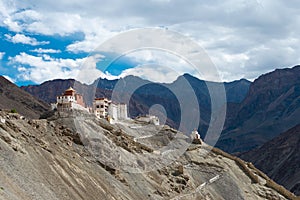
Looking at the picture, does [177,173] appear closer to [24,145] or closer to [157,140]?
[157,140]

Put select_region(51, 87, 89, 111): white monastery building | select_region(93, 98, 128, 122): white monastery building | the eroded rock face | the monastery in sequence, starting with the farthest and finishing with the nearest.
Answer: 1. select_region(93, 98, 128, 122): white monastery building
2. the monastery
3. select_region(51, 87, 89, 111): white monastery building
4. the eroded rock face

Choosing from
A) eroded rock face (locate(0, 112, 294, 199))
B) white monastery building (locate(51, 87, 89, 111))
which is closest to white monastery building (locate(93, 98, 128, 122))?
eroded rock face (locate(0, 112, 294, 199))

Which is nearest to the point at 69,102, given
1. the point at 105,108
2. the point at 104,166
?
the point at 105,108

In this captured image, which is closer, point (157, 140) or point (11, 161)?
point (11, 161)

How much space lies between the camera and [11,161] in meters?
40.5

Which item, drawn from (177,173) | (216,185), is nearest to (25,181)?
(177,173)

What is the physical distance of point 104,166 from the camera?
56.9 meters

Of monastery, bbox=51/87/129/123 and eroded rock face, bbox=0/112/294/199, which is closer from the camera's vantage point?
eroded rock face, bbox=0/112/294/199

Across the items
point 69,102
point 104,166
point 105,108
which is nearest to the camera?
point 104,166

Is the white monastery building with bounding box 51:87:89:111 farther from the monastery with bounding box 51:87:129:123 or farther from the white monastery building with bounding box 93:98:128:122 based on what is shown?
the white monastery building with bounding box 93:98:128:122

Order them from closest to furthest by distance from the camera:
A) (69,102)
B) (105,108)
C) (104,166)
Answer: (104,166)
(69,102)
(105,108)

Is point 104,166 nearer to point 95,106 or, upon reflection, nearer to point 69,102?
point 69,102

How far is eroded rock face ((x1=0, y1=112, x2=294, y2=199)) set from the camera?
135 ft

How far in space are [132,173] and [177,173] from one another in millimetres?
11048
